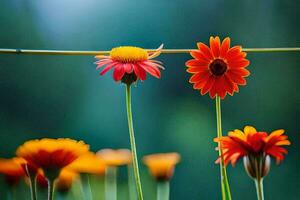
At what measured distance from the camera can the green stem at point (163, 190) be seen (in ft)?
3.01

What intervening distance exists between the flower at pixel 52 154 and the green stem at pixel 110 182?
117 mm

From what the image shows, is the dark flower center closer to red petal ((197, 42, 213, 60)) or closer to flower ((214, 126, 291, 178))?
red petal ((197, 42, 213, 60))

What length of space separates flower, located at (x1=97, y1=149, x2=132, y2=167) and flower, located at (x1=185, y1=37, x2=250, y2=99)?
207 mm

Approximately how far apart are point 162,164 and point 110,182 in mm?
117

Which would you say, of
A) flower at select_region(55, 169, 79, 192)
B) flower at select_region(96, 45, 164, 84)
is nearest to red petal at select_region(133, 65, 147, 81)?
flower at select_region(96, 45, 164, 84)

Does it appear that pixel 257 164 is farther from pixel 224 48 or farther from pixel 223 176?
pixel 224 48

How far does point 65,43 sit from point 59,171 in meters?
0.32

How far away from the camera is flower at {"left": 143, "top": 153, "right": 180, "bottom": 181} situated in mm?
926

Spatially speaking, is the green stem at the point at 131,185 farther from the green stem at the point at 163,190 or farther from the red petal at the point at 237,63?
the red petal at the point at 237,63

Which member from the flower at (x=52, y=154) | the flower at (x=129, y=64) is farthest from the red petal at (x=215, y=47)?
the flower at (x=52, y=154)

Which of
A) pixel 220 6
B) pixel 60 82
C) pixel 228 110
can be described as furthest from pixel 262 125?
pixel 60 82

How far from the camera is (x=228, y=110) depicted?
1.06m

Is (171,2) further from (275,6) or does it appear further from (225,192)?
(225,192)

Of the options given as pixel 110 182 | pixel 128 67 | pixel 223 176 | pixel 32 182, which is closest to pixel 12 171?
pixel 32 182
